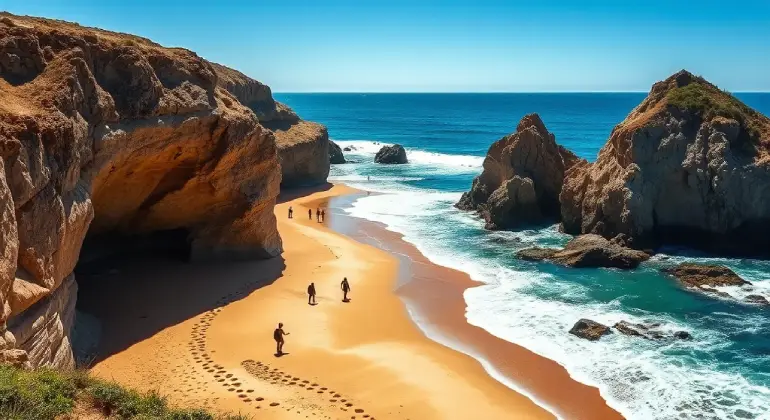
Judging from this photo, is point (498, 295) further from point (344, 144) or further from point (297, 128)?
point (344, 144)

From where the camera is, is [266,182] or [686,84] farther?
[686,84]

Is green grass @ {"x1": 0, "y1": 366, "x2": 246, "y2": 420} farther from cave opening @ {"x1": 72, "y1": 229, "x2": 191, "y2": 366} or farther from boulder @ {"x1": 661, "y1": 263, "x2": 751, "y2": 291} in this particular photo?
boulder @ {"x1": 661, "y1": 263, "x2": 751, "y2": 291}

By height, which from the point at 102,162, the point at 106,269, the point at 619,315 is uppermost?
the point at 102,162

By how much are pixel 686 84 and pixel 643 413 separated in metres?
26.6

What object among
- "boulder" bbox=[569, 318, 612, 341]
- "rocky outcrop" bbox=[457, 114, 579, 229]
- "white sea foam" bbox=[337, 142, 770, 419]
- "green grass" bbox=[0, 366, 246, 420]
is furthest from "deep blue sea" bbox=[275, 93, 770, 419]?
"green grass" bbox=[0, 366, 246, 420]

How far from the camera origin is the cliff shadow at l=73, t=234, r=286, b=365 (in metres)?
17.9

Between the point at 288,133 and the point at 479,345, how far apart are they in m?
38.2

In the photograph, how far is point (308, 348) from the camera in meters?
18.2

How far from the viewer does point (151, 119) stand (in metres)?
19.2

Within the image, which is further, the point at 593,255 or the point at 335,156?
the point at 335,156

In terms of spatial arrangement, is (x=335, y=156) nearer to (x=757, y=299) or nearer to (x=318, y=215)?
(x=318, y=215)

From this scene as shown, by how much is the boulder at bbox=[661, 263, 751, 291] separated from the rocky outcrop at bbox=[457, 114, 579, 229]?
11519 mm

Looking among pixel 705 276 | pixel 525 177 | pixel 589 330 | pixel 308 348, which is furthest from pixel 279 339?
pixel 525 177

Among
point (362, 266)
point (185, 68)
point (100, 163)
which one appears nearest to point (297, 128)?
point (362, 266)
